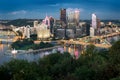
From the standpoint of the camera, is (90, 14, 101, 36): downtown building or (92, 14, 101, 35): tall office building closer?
(90, 14, 101, 36): downtown building

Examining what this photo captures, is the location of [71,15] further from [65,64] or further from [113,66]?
[113,66]

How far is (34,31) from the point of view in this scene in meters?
25.4

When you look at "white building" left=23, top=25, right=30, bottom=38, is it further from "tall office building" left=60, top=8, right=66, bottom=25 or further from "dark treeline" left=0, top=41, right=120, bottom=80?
"dark treeline" left=0, top=41, right=120, bottom=80

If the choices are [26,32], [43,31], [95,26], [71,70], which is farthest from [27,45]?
[71,70]

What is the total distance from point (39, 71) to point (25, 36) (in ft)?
60.4

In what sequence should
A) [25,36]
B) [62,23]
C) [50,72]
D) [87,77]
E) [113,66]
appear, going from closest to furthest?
[113,66] < [87,77] < [50,72] < [25,36] < [62,23]

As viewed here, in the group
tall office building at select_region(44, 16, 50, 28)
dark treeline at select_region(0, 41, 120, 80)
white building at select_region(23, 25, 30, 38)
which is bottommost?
white building at select_region(23, 25, 30, 38)

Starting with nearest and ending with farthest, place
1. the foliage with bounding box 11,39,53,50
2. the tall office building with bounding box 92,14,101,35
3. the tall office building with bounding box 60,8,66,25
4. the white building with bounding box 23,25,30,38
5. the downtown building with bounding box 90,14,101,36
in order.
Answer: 1. the foliage with bounding box 11,39,53,50
2. the downtown building with bounding box 90,14,101,36
3. the tall office building with bounding box 92,14,101,35
4. the white building with bounding box 23,25,30,38
5. the tall office building with bounding box 60,8,66,25

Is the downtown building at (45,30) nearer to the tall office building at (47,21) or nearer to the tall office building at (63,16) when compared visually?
the tall office building at (47,21)

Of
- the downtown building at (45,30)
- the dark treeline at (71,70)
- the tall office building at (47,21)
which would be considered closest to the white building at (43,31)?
the downtown building at (45,30)

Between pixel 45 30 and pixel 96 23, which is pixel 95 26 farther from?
pixel 45 30

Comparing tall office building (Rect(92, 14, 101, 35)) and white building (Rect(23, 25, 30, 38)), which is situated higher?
tall office building (Rect(92, 14, 101, 35))

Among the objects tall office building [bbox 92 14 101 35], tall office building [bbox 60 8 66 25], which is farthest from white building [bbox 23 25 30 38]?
Result: tall office building [bbox 92 14 101 35]

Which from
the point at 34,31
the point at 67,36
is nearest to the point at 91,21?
the point at 67,36
